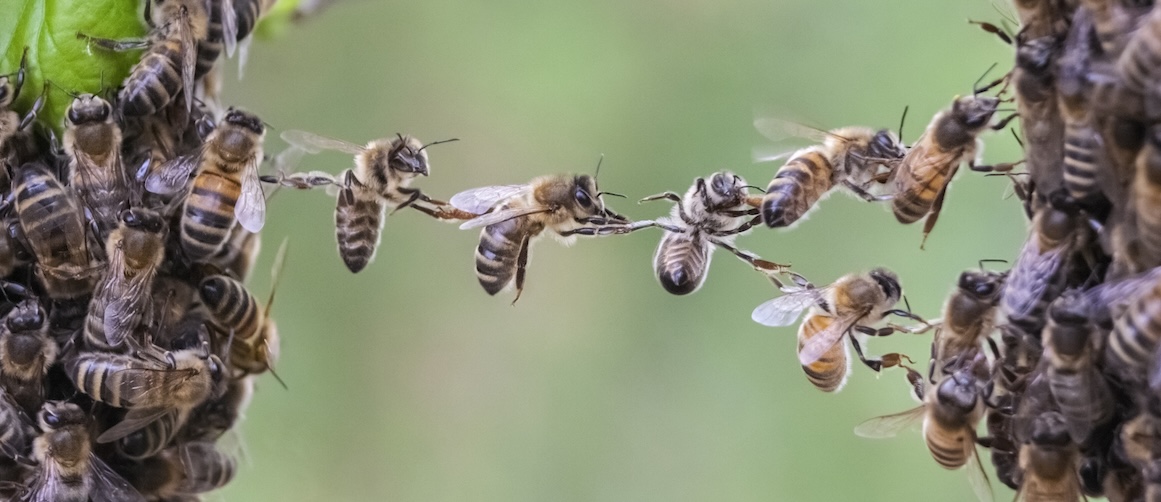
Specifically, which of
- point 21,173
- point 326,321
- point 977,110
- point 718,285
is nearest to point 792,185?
point 977,110

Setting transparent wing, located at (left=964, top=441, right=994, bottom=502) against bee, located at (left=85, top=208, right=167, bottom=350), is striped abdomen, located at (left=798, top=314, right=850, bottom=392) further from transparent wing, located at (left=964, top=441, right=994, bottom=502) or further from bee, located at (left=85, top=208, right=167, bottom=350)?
bee, located at (left=85, top=208, right=167, bottom=350)

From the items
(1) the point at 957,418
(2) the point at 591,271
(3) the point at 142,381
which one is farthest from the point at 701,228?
(2) the point at 591,271

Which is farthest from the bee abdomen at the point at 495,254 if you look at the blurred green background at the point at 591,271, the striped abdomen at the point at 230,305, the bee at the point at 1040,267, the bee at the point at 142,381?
the blurred green background at the point at 591,271

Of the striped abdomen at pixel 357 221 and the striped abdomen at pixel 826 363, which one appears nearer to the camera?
the striped abdomen at pixel 826 363

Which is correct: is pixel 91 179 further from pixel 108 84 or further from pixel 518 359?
pixel 518 359

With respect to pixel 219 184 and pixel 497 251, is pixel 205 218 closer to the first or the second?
pixel 219 184

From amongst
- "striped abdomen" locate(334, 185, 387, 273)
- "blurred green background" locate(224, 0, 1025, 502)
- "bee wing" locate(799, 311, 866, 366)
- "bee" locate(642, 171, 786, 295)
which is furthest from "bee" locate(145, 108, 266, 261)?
"blurred green background" locate(224, 0, 1025, 502)

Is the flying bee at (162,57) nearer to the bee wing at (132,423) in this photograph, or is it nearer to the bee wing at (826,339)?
the bee wing at (132,423)
